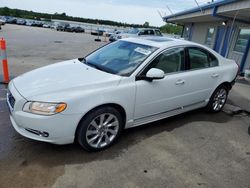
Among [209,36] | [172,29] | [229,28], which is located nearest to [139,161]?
[229,28]

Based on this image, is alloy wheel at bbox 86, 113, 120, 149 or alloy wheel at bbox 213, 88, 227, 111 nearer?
alloy wheel at bbox 86, 113, 120, 149

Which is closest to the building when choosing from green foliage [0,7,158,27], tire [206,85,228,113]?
tire [206,85,228,113]

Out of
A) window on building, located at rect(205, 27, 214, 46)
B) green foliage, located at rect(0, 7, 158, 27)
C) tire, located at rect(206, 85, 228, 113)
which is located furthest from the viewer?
green foliage, located at rect(0, 7, 158, 27)

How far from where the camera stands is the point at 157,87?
3.43 m

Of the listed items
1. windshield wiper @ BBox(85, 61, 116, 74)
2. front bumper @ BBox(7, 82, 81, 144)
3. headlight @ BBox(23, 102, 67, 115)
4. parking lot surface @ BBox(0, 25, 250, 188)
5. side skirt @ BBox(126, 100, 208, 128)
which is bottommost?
parking lot surface @ BBox(0, 25, 250, 188)

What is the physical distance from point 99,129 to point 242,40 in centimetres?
968

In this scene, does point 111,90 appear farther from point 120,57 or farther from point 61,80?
point 120,57

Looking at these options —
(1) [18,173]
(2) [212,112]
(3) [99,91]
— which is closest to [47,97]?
(3) [99,91]

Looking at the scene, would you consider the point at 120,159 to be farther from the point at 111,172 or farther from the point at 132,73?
the point at 132,73

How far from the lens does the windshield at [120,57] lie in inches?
133

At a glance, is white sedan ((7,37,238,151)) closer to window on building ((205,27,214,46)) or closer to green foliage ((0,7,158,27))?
window on building ((205,27,214,46))

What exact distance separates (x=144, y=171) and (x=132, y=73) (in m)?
1.40

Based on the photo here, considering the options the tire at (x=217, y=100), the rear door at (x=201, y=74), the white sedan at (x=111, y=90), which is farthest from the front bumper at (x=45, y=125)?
the tire at (x=217, y=100)

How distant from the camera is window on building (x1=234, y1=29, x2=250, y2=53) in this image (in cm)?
972
